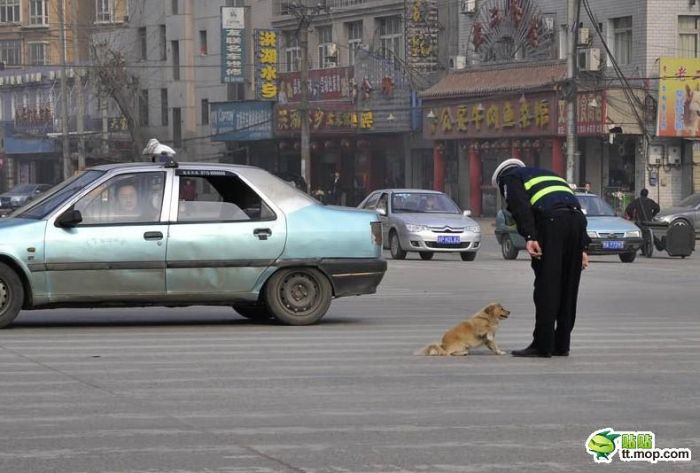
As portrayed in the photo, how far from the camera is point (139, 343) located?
13633mm

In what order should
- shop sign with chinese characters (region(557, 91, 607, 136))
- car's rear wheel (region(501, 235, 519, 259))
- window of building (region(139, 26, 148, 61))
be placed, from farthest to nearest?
window of building (region(139, 26, 148, 61)) < shop sign with chinese characters (region(557, 91, 607, 136)) < car's rear wheel (region(501, 235, 519, 259))

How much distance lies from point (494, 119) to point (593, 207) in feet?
80.5

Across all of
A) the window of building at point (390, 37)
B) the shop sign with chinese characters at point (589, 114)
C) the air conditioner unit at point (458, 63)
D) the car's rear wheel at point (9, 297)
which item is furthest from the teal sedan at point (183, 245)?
the window of building at point (390, 37)

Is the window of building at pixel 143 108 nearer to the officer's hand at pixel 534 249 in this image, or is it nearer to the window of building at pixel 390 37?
the window of building at pixel 390 37

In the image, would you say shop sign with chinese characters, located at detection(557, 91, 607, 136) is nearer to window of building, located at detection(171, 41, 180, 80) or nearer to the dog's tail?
window of building, located at detection(171, 41, 180, 80)

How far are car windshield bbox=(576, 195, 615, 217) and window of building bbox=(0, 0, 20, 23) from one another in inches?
3158

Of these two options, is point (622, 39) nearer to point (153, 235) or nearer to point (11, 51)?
point (153, 235)

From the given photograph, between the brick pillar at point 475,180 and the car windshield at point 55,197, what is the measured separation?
4328 cm

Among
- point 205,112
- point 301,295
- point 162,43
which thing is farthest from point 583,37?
point 301,295

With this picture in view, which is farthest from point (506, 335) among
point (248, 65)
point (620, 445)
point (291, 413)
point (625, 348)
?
point (248, 65)

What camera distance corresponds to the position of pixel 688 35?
49.8 m

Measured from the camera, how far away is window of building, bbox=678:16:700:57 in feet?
163

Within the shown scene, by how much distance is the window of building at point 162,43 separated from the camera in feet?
262

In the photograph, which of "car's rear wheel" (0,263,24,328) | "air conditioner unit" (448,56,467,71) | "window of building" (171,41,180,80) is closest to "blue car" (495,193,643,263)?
"car's rear wheel" (0,263,24,328)
